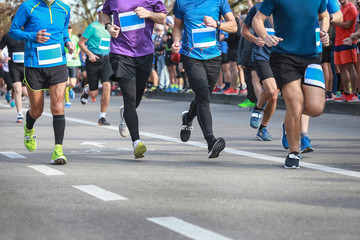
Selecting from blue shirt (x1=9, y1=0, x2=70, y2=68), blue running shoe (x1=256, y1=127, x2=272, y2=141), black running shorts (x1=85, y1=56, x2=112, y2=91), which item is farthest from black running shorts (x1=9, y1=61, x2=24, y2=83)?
blue shirt (x1=9, y1=0, x2=70, y2=68)

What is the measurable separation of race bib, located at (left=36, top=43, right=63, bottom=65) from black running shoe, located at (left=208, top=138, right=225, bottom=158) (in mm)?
1869

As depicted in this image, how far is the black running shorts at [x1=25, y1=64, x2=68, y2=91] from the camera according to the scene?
8359mm

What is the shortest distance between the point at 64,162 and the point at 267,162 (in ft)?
→ 6.82

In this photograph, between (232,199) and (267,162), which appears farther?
(267,162)

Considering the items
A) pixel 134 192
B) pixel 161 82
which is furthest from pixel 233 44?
pixel 134 192

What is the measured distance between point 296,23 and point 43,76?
275 cm

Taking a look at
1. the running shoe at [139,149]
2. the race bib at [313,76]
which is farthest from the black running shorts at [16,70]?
the race bib at [313,76]

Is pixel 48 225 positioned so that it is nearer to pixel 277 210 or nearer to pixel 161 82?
pixel 277 210

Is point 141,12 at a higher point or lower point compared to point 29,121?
higher

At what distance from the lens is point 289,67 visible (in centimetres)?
756

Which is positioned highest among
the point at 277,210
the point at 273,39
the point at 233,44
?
the point at 273,39

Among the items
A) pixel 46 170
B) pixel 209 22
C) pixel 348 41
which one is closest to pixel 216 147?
pixel 209 22

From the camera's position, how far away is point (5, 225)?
495cm

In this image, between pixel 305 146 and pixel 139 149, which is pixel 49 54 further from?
pixel 305 146
